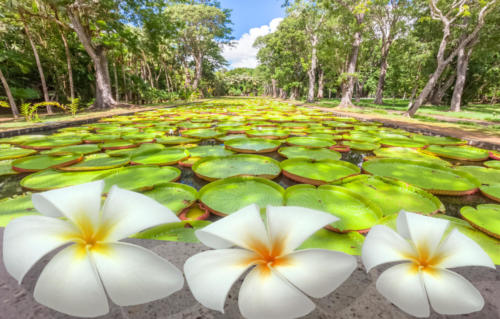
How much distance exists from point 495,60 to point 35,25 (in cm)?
2598

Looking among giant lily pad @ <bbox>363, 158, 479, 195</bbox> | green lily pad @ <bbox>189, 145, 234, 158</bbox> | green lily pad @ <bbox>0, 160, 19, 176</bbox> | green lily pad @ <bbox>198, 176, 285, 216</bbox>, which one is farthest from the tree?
green lily pad @ <bbox>0, 160, 19, 176</bbox>

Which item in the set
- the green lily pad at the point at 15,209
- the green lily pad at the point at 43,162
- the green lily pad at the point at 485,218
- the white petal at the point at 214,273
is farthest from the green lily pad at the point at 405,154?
the green lily pad at the point at 43,162

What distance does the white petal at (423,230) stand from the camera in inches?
18.1

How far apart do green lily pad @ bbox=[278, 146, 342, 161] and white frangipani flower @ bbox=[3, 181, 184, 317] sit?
2200 millimetres

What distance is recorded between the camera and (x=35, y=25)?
7.67 m

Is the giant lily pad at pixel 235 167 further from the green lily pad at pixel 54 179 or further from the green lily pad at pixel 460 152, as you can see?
the green lily pad at pixel 460 152

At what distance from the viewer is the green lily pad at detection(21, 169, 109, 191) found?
1.60 metres

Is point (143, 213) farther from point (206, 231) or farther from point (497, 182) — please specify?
point (497, 182)

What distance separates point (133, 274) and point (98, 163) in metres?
2.10

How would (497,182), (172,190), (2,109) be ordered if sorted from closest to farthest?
(172,190) < (497,182) < (2,109)

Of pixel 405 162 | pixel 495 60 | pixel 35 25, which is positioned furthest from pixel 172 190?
pixel 495 60

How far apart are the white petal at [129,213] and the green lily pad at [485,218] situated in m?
1.52

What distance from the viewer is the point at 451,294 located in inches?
17.0

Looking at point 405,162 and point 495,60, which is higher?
point 495,60
